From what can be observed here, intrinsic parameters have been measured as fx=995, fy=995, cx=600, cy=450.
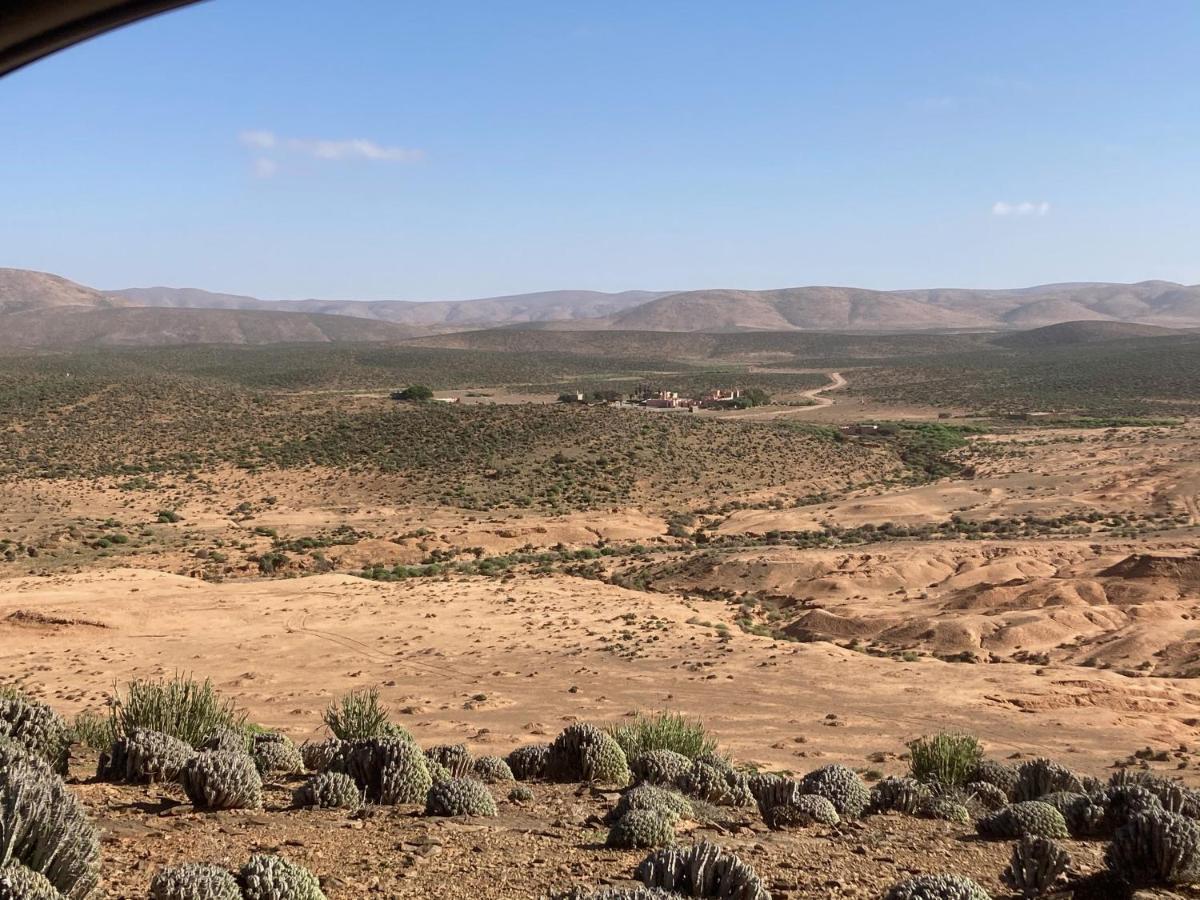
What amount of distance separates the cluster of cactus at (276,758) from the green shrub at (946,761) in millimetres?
6406

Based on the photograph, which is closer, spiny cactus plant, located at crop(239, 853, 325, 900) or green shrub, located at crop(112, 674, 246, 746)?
spiny cactus plant, located at crop(239, 853, 325, 900)

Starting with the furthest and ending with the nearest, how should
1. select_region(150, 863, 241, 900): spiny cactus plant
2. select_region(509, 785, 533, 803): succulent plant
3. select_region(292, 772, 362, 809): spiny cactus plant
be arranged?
select_region(509, 785, 533, 803): succulent plant, select_region(292, 772, 362, 809): spiny cactus plant, select_region(150, 863, 241, 900): spiny cactus plant

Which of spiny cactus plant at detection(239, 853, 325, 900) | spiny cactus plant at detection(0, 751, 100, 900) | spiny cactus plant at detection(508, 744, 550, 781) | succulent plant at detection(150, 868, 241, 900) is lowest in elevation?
spiny cactus plant at detection(508, 744, 550, 781)

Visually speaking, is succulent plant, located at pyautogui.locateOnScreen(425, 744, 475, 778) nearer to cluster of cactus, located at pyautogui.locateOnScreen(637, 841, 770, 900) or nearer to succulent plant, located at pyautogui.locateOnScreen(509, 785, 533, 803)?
succulent plant, located at pyautogui.locateOnScreen(509, 785, 533, 803)

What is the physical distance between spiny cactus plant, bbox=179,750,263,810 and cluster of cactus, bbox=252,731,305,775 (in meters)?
1.74

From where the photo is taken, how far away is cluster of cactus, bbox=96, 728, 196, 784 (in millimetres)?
7938

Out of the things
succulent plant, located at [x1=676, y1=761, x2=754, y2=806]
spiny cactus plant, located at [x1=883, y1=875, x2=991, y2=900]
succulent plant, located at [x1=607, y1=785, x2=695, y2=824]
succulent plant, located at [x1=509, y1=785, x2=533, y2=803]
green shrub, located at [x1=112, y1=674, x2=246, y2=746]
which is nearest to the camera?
spiny cactus plant, located at [x1=883, y1=875, x2=991, y2=900]

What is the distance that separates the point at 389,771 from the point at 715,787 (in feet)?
9.78

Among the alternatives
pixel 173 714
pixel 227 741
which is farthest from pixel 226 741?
pixel 173 714

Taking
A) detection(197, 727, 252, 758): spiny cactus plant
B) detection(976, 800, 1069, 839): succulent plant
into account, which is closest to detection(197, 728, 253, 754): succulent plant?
detection(197, 727, 252, 758): spiny cactus plant

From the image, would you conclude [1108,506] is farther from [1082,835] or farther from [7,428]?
[7,428]

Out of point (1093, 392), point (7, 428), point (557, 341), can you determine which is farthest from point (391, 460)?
point (557, 341)

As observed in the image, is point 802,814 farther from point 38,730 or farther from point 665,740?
point 38,730

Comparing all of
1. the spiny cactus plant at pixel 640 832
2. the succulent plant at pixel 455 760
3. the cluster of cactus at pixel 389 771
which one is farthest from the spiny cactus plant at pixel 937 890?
the succulent plant at pixel 455 760
